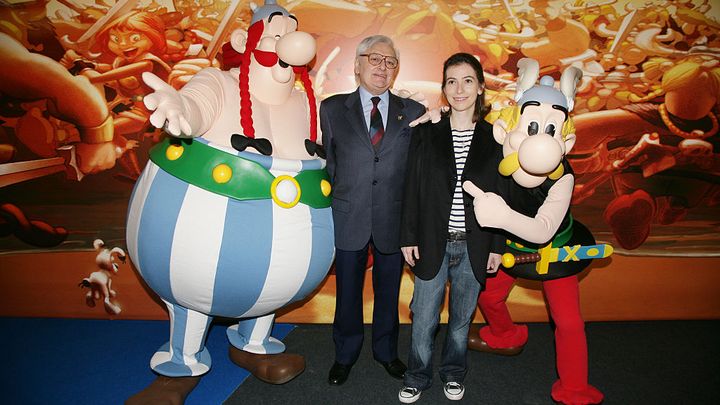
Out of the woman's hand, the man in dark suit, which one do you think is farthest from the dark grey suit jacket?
the woman's hand

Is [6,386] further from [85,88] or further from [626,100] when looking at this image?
[626,100]

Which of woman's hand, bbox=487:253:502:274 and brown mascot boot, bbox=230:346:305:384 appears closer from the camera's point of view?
woman's hand, bbox=487:253:502:274

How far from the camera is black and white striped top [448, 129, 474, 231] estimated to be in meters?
1.87

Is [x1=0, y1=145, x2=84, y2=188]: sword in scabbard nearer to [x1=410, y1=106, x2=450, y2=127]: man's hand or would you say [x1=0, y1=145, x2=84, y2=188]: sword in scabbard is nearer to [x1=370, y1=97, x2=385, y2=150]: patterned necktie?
[x1=370, y1=97, x2=385, y2=150]: patterned necktie

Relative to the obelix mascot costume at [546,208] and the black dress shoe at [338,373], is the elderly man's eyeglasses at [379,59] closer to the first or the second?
the obelix mascot costume at [546,208]

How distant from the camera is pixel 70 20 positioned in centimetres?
254

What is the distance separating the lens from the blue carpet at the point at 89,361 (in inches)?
83.3

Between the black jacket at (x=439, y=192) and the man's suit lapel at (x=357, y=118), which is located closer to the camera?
the black jacket at (x=439, y=192)

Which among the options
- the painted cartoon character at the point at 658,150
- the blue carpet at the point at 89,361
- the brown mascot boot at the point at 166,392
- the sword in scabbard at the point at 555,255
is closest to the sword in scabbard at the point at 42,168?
the blue carpet at the point at 89,361

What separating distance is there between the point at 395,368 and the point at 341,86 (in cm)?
159

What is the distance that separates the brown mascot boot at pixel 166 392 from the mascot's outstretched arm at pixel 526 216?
1.46 m

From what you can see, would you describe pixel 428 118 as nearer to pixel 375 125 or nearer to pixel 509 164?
pixel 375 125

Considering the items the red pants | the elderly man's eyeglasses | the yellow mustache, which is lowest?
the red pants

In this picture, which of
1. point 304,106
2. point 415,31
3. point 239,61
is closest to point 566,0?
point 415,31
